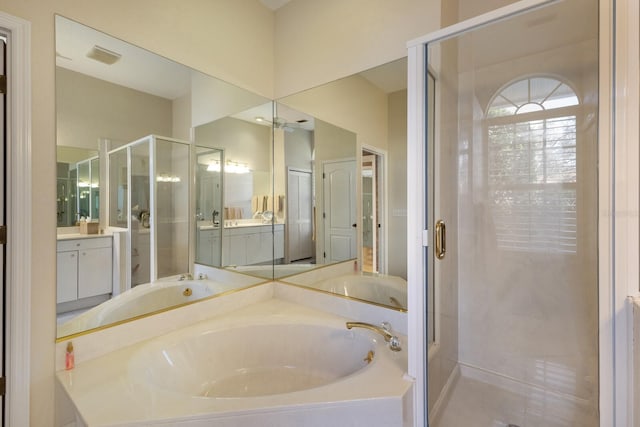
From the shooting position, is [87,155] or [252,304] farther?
[252,304]

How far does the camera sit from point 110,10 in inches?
58.2

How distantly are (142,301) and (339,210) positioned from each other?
141 centimetres

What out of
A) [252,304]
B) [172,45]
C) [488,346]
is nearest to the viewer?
[172,45]

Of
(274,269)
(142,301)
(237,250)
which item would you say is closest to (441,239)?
(274,269)

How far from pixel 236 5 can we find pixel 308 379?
274 centimetres

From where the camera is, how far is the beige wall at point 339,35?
1716mm

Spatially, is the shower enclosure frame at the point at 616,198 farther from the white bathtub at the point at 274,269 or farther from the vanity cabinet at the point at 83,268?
the vanity cabinet at the point at 83,268

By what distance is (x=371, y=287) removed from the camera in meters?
1.97

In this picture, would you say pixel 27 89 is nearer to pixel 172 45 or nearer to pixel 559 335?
pixel 172 45

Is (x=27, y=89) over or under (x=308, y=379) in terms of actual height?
over

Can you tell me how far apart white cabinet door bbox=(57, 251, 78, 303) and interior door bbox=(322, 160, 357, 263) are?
1512mm

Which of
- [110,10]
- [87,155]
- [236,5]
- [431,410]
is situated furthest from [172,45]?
[431,410]

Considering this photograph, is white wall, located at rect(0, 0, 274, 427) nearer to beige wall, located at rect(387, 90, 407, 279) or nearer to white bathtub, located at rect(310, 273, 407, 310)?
beige wall, located at rect(387, 90, 407, 279)

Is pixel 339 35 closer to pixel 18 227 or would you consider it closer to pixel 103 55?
pixel 103 55
